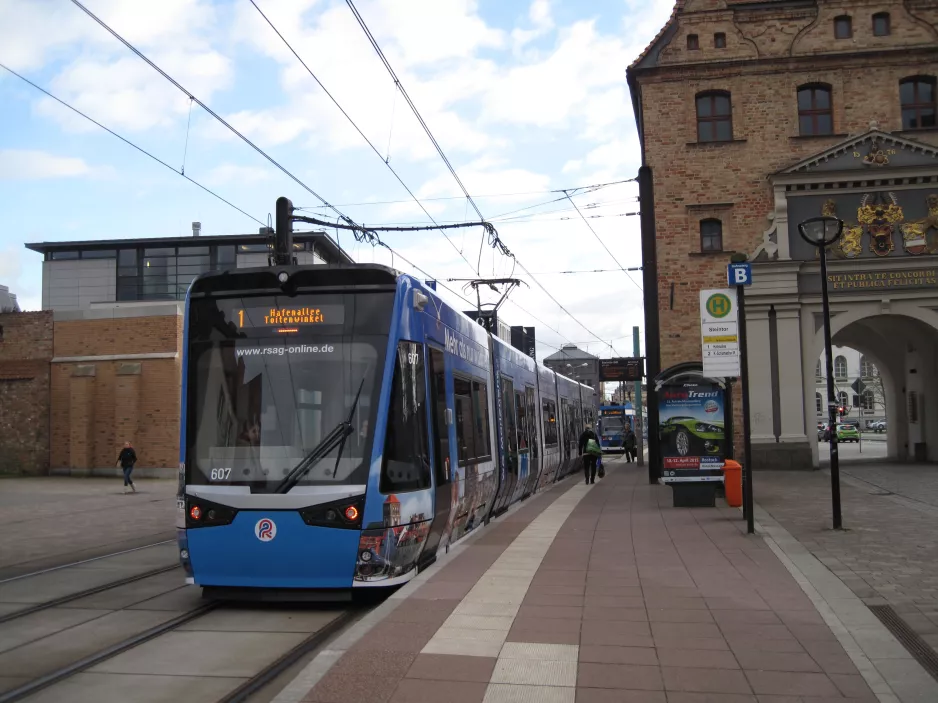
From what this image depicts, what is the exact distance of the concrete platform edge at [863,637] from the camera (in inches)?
216

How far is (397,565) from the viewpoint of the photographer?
8.55 meters

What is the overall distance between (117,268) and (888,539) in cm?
4671

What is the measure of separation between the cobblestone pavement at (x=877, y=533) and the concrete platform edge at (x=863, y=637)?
225 mm

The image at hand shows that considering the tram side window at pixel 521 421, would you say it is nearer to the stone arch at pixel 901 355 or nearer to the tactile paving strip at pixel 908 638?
the tactile paving strip at pixel 908 638

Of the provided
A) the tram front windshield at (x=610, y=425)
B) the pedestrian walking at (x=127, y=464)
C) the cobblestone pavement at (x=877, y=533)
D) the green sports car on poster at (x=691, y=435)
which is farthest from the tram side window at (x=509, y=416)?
the tram front windshield at (x=610, y=425)

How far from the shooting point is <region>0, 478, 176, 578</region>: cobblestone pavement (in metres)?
13.4

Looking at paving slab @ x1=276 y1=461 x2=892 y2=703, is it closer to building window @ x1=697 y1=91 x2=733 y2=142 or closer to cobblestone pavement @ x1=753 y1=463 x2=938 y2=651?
cobblestone pavement @ x1=753 y1=463 x2=938 y2=651

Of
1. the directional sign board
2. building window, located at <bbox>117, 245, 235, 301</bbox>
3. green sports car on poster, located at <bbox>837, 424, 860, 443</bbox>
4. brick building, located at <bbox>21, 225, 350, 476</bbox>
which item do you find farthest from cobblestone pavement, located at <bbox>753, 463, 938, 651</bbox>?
green sports car on poster, located at <bbox>837, 424, 860, 443</bbox>

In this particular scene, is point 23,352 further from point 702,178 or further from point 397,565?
point 397,565

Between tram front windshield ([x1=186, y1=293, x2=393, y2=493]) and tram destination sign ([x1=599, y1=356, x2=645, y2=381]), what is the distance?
2876 centimetres

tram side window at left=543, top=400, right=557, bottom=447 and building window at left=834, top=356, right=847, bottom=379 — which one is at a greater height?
building window at left=834, top=356, right=847, bottom=379

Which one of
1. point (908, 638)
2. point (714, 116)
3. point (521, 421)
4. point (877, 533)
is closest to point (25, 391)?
point (521, 421)

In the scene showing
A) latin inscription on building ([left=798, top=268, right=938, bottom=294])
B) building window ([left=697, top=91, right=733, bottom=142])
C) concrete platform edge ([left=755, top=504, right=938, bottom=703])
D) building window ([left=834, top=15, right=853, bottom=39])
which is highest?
building window ([left=834, top=15, right=853, bottom=39])

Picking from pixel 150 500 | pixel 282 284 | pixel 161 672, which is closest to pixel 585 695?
pixel 161 672
